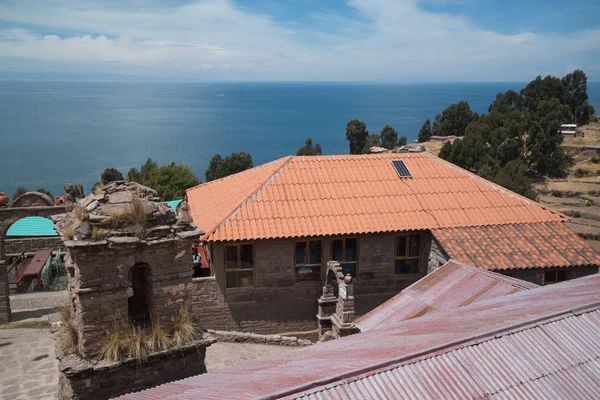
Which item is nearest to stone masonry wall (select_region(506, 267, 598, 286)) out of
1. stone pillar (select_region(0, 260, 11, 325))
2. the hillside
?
the hillside

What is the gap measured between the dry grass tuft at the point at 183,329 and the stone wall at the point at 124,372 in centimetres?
12

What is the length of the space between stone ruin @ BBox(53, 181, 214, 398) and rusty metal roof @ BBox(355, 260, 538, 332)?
17.7 ft

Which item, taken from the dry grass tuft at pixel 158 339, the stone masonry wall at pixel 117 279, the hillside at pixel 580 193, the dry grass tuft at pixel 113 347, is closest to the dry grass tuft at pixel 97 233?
the stone masonry wall at pixel 117 279

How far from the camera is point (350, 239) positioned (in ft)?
55.4

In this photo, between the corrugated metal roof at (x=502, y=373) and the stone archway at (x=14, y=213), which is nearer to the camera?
the corrugated metal roof at (x=502, y=373)

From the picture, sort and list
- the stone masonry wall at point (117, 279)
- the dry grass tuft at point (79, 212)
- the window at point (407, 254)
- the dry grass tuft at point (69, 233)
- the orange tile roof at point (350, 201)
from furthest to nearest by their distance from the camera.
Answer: the window at point (407, 254), the orange tile roof at point (350, 201), the dry grass tuft at point (79, 212), the dry grass tuft at point (69, 233), the stone masonry wall at point (117, 279)

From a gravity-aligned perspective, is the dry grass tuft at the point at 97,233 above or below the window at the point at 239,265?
above

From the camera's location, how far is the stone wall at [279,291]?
631 inches

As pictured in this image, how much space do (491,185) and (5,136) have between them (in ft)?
545

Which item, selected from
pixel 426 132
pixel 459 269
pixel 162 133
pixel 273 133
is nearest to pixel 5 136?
pixel 162 133

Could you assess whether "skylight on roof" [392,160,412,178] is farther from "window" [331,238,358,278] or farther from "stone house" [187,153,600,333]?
"window" [331,238,358,278]

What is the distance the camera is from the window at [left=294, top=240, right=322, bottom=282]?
1652 centimetres

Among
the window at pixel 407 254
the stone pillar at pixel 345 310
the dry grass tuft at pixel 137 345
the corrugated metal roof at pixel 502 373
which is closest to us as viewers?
the corrugated metal roof at pixel 502 373

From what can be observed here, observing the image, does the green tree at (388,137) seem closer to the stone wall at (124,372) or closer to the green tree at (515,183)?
the green tree at (515,183)
